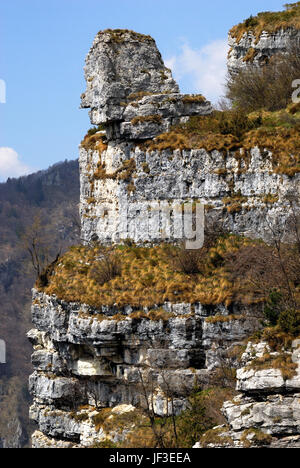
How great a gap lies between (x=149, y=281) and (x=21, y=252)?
111m

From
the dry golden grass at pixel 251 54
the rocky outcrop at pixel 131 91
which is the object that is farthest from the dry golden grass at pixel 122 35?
the dry golden grass at pixel 251 54

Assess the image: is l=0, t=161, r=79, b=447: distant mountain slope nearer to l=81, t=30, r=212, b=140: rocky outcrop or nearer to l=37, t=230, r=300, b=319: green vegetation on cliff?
l=81, t=30, r=212, b=140: rocky outcrop

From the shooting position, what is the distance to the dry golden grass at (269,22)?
37.2 meters

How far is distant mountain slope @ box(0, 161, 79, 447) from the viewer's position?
99.6 meters

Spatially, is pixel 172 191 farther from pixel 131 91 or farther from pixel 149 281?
pixel 131 91

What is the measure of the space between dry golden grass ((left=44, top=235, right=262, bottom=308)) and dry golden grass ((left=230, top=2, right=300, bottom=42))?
1266cm

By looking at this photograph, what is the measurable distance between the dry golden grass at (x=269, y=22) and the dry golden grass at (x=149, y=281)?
499 inches

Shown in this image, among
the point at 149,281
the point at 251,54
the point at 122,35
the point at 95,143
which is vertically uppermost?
the point at 251,54

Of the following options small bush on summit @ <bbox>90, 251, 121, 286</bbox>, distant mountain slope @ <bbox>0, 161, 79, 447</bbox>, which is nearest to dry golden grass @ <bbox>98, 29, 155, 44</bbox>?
small bush on summit @ <bbox>90, 251, 121, 286</bbox>

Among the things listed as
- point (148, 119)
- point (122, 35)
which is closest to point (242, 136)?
point (148, 119)

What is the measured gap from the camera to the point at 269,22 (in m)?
37.8

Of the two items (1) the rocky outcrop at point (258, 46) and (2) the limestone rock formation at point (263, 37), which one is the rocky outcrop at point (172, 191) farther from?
(2) the limestone rock formation at point (263, 37)

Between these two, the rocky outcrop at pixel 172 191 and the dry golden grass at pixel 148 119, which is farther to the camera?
the dry golden grass at pixel 148 119
